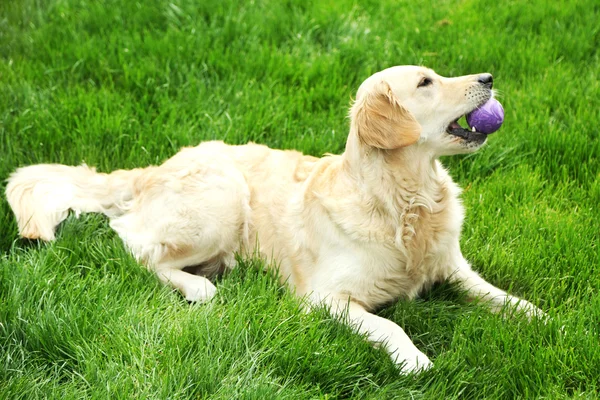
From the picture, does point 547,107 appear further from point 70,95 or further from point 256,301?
point 70,95

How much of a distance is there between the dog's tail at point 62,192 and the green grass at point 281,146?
11 cm

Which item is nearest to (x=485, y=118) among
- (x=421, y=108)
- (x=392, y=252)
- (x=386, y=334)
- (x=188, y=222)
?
(x=421, y=108)

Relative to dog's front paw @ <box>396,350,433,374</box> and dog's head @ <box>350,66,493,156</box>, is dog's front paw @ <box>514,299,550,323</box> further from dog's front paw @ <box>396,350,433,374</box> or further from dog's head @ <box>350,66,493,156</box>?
dog's head @ <box>350,66,493,156</box>

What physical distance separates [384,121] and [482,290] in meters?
0.94

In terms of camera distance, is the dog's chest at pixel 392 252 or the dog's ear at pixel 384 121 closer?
the dog's ear at pixel 384 121

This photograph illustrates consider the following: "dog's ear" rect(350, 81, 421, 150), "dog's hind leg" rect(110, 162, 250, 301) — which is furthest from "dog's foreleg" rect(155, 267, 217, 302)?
"dog's ear" rect(350, 81, 421, 150)

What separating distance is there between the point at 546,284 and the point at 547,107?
1.68m

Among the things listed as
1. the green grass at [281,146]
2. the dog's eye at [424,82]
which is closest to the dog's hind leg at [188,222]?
the green grass at [281,146]

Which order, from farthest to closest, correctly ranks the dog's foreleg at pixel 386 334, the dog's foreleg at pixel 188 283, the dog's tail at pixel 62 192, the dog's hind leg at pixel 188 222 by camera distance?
the dog's tail at pixel 62 192, the dog's hind leg at pixel 188 222, the dog's foreleg at pixel 188 283, the dog's foreleg at pixel 386 334

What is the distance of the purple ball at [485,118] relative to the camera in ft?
12.0

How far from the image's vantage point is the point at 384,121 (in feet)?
11.6

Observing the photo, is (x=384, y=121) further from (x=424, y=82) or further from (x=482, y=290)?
(x=482, y=290)

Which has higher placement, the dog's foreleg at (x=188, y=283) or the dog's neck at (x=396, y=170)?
the dog's neck at (x=396, y=170)

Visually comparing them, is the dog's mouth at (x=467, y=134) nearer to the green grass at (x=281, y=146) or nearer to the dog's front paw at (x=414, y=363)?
the green grass at (x=281, y=146)
